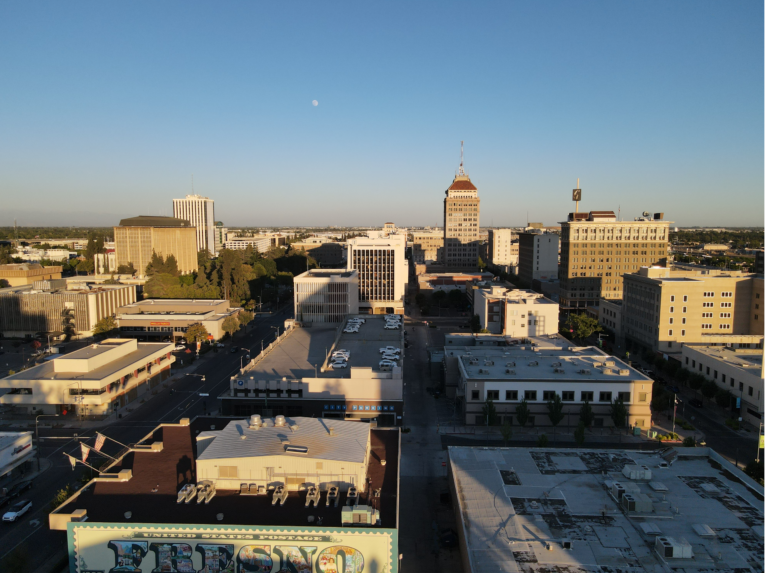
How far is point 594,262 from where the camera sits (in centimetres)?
10100

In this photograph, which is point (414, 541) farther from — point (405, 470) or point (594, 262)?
point (594, 262)

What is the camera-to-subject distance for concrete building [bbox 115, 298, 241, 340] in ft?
261

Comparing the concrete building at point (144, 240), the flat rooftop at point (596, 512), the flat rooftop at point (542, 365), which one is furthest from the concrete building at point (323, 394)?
the concrete building at point (144, 240)

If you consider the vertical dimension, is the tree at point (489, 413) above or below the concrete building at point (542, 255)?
below

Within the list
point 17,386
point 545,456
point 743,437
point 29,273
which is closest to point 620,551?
point 545,456

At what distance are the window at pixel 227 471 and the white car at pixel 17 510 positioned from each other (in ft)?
47.4

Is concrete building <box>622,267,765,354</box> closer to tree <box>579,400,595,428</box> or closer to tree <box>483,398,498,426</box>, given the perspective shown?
tree <box>579,400,595,428</box>

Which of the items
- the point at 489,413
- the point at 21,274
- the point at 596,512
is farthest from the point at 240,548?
the point at 21,274

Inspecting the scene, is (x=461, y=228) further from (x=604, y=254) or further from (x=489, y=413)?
(x=489, y=413)

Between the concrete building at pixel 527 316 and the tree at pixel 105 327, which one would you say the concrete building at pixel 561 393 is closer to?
the concrete building at pixel 527 316

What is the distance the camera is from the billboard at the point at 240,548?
71.1 feet

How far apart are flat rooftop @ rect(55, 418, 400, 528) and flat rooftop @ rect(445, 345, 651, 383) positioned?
20.0 metres

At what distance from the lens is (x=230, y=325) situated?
79.6 meters

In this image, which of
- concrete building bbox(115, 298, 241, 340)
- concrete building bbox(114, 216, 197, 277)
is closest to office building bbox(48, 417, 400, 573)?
concrete building bbox(115, 298, 241, 340)
